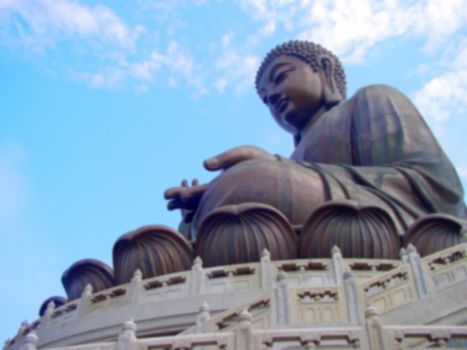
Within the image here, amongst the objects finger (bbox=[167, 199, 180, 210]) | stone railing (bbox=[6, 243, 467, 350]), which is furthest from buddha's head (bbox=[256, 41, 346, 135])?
stone railing (bbox=[6, 243, 467, 350])

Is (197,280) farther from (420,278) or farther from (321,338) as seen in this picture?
(321,338)

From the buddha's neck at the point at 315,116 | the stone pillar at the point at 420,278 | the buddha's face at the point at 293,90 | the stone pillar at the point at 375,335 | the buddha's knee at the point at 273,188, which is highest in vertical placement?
the buddha's face at the point at 293,90

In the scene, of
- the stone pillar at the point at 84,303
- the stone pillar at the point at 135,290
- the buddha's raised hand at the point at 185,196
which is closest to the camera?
the stone pillar at the point at 135,290

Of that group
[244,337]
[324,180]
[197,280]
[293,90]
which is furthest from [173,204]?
[244,337]

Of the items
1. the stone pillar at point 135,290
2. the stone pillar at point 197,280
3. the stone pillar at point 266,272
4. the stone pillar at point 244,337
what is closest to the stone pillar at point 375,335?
the stone pillar at point 244,337

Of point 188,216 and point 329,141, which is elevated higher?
point 329,141

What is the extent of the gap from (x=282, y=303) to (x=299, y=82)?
34.4ft

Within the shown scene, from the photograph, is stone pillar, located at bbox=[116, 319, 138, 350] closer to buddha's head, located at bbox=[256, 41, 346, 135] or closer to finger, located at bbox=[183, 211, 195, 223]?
finger, located at bbox=[183, 211, 195, 223]

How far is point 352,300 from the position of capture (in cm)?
566

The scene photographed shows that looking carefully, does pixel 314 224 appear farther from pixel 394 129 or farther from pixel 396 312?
pixel 394 129

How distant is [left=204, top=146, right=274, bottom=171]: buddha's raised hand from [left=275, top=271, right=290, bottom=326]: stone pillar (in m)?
5.84

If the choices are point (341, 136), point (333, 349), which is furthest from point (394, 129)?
point (333, 349)

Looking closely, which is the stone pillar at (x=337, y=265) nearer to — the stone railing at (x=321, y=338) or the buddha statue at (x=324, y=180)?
the buddha statue at (x=324, y=180)

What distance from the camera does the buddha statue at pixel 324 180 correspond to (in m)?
8.79
